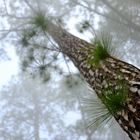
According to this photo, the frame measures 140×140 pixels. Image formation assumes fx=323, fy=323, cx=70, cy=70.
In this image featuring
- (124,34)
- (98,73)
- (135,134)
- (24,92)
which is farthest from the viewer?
(24,92)

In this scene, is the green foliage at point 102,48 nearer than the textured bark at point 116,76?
No

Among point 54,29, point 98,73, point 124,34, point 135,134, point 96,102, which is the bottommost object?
point 135,134

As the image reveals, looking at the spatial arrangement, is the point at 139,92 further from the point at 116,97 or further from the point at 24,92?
the point at 24,92

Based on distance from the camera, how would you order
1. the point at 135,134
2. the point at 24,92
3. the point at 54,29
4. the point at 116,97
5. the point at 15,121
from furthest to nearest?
the point at 24,92, the point at 15,121, the point at 54,29, the point at 135,134, the point at 116,97

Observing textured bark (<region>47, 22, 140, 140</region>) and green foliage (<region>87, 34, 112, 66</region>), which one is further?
green foliage (<region>87, 34, 112, 66</region>)

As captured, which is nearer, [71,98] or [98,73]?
[98,73]

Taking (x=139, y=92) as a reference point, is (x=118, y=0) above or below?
above

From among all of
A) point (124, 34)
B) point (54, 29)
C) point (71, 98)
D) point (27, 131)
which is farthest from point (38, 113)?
point (54, 29)

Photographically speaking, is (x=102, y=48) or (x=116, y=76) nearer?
(x=102, y=48)
